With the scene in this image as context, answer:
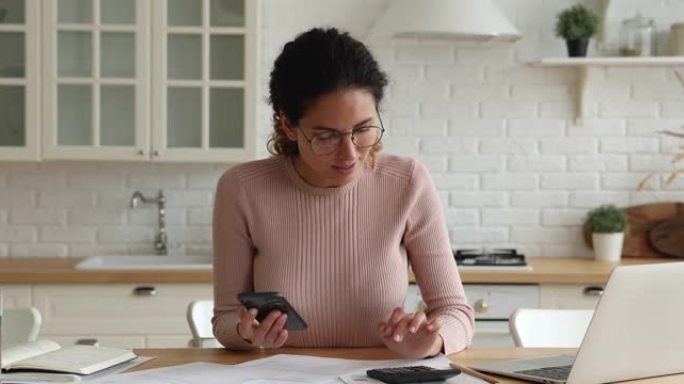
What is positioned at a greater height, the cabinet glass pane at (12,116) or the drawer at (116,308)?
the cabinet glass pane at (12,116)

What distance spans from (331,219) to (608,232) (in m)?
2.29

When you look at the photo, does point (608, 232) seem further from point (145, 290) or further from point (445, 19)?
point (145, 290)

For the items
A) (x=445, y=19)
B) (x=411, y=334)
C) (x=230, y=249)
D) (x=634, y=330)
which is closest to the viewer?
(x=634, y=330)

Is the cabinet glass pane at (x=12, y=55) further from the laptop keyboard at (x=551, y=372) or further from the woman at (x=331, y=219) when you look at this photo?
the laptop keyboard at (x=551, y=372)

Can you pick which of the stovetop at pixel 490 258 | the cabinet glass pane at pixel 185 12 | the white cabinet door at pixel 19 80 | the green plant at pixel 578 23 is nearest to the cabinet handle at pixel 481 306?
the stovetop at pixel 490 258

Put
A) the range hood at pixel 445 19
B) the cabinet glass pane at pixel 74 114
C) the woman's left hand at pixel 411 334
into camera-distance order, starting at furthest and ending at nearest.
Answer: the cabinet glass pane at pixel 74 114 → the range hood at pixel 445 19 → the woman's left hand at pixel 411 334

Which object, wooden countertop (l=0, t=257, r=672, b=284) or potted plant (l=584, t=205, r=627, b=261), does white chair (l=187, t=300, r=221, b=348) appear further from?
potted plant (l=584, t=205, r=627, b=261)

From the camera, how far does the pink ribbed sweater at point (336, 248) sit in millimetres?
2480

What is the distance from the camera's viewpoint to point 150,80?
14.3 feet

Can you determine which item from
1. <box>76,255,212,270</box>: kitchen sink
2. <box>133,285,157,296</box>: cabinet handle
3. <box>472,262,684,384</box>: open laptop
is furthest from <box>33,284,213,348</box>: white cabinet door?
<box>472,262,684,384</box>: open laptop

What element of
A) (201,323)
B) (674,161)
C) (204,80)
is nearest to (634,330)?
(201,323)

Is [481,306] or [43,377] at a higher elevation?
[43,377]

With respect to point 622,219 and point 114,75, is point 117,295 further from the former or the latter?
point 622,219

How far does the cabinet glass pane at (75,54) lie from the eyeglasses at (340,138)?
223 cm
